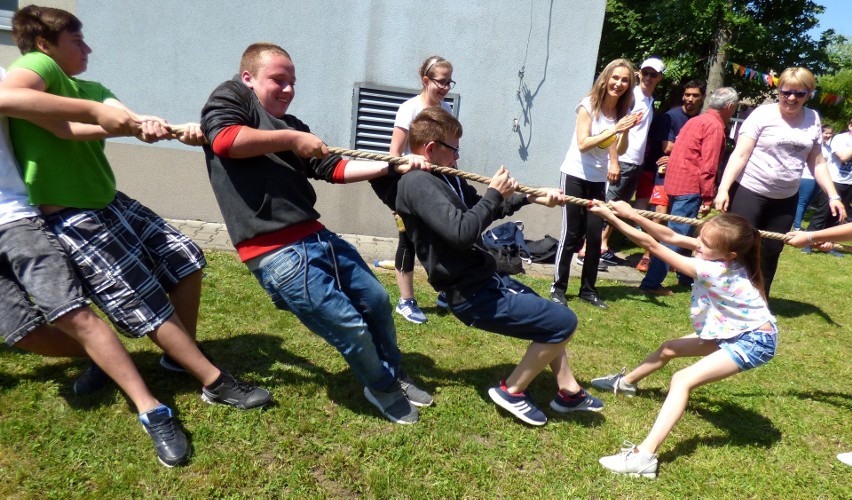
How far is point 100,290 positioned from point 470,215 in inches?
69.9

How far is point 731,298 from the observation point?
10.4 feet

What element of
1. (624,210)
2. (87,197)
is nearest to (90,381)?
(87,197)

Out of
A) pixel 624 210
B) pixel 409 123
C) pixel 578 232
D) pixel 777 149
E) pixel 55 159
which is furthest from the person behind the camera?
pixel 578 232

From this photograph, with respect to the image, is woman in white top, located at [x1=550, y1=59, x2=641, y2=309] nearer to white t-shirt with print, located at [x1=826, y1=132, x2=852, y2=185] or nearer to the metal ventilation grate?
the metal ventilation grate

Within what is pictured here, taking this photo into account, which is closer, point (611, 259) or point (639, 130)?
point (639, 130)

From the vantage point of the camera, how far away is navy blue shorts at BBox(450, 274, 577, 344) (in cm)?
306

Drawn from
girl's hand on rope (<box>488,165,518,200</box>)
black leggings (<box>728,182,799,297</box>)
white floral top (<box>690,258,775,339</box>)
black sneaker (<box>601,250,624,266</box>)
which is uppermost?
girl's hand on rope (<box>488,165,518,200</box>)

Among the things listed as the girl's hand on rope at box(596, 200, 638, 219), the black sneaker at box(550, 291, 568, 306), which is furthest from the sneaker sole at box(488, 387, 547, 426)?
the black sneaker at box(550, 291, 568, 306)

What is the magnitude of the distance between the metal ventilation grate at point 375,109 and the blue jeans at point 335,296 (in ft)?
13.7

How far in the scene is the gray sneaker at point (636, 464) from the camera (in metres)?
2.94

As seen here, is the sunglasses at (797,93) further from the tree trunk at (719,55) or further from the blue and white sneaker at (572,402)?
the tree trunk at (719,55)

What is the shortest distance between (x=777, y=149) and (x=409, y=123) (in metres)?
3.09

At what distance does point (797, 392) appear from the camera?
4.07m

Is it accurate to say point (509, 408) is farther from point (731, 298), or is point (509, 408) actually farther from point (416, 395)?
point (731, 298)
